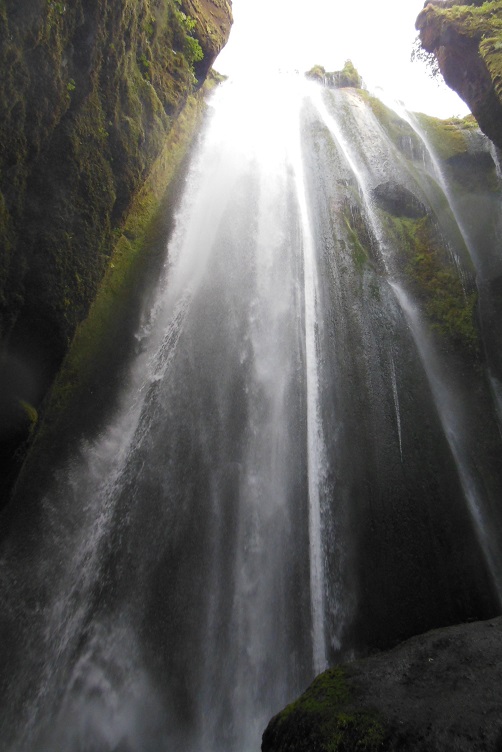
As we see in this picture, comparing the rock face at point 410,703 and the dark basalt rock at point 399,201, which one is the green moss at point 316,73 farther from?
the rock face at point 410,703

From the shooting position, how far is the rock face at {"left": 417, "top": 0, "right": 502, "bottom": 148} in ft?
30.8

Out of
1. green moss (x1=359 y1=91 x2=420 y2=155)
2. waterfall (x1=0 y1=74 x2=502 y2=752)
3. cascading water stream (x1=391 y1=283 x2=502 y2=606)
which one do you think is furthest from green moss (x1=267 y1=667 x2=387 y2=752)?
green moss (x1=359 y1=91 x2=420 y2=155)

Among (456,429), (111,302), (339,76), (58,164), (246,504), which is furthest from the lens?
(339,76)

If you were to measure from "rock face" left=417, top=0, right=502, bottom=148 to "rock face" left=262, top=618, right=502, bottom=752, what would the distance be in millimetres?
9590

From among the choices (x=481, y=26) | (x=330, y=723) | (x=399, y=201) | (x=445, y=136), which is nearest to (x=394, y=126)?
(x=445, y=136)

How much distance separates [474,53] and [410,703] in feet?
41.4

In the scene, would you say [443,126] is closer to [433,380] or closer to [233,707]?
[433,380]

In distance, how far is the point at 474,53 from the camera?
10227 millimetres

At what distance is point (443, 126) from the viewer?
13.6 m

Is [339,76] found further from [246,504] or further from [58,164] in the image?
[246,504]

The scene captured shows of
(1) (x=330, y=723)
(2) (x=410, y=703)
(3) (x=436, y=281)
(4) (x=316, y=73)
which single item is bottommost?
(1) (x=330, y=723)

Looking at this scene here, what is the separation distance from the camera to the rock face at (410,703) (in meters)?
2.85

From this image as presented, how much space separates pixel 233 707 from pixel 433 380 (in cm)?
573

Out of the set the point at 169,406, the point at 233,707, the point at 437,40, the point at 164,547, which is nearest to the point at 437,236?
the point at 437,40
